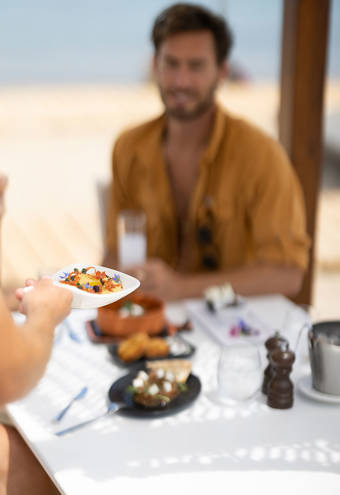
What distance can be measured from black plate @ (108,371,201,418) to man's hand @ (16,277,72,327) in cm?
39

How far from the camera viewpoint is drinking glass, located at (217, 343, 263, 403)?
4.88ft

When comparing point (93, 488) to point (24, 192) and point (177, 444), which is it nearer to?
point (177, 444)

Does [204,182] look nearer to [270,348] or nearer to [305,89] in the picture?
[305,89]

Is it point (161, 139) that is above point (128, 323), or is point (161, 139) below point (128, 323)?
above

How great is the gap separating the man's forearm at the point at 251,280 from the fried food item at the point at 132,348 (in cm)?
50

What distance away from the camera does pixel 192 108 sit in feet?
8.25

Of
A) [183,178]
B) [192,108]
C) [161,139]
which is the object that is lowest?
[183,178]

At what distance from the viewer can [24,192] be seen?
570 centimetres

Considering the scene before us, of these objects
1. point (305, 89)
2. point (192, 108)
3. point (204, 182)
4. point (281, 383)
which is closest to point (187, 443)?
point (281, 383)

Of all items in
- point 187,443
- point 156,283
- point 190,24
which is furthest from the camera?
point 190,24

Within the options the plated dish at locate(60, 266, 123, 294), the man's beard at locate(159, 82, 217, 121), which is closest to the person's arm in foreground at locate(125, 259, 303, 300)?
the man's beard at locate(159, 82, 217, 121)

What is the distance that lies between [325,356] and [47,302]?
2.15 feet

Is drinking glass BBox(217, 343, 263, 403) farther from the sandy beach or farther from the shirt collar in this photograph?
the shirt collar

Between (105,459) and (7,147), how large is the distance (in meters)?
6.05
